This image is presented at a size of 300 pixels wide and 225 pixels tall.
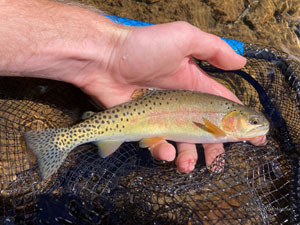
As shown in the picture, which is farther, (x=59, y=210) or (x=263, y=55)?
(x=263, y=55)

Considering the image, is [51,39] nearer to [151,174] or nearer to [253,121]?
[151,174]

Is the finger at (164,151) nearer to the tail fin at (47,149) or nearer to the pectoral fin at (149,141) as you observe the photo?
the pectoral fin at (149,141)

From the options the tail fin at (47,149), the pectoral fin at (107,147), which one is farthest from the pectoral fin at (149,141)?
the tail fin at (47,149)

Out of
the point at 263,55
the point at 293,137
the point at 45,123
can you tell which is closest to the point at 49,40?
the point at 45,123

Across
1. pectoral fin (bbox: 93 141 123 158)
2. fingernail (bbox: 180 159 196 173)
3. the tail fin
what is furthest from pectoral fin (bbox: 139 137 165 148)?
the tail fin

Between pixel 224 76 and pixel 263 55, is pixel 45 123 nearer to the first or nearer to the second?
pixel 224 76

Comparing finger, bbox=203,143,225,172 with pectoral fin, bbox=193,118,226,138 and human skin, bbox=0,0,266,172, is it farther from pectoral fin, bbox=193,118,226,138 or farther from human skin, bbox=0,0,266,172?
pectoral fin, bbox=193,118,226,138

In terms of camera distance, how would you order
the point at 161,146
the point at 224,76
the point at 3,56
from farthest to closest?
the point at 224,76 < the point at 161,146 < the point at 3,56
